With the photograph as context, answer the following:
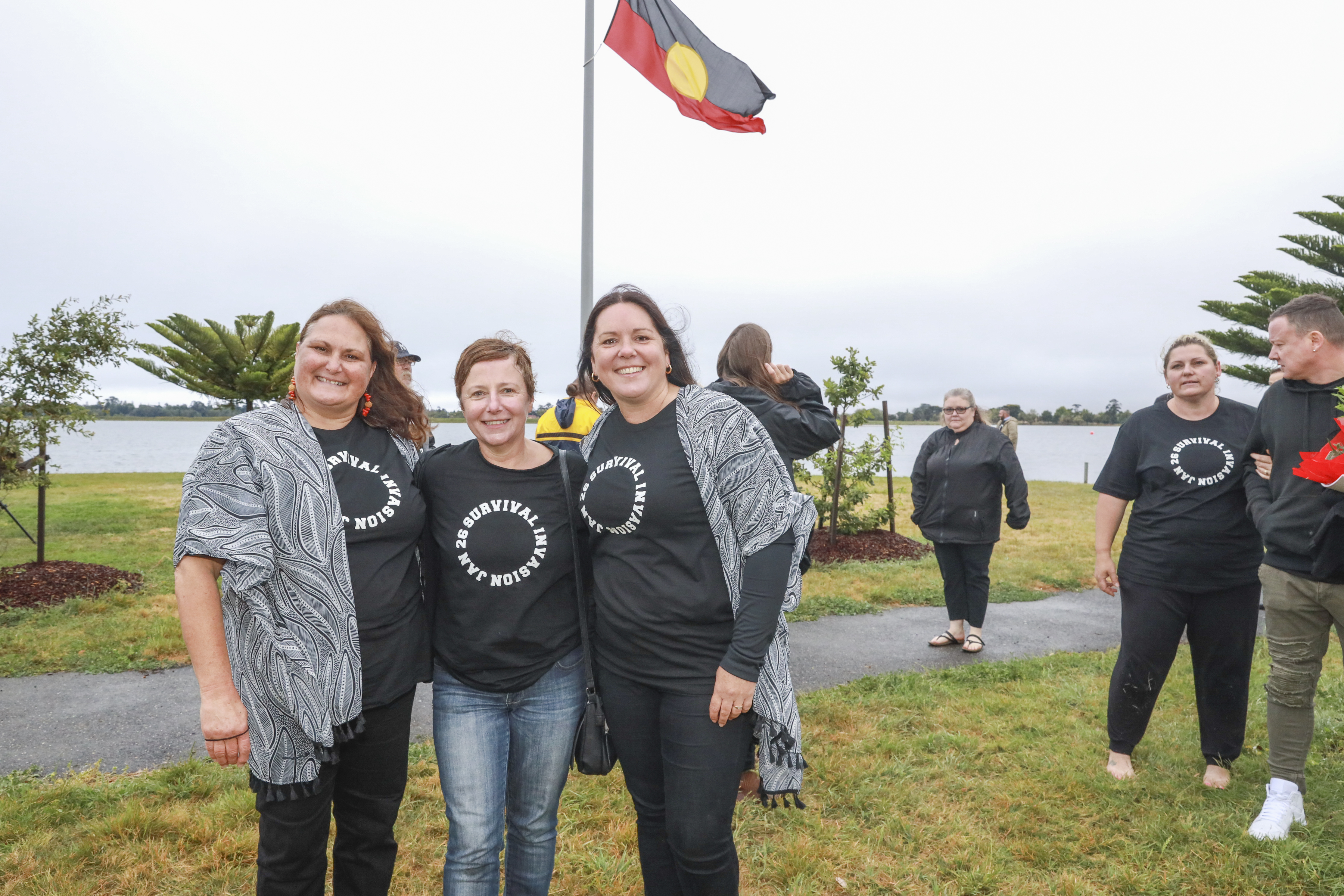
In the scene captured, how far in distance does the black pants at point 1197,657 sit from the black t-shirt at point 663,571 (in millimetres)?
2511

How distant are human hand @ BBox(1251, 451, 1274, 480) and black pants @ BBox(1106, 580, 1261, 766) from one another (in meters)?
0.55

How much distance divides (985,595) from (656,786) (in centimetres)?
445

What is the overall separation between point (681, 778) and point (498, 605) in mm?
700

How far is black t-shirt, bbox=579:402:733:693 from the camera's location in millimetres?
2045

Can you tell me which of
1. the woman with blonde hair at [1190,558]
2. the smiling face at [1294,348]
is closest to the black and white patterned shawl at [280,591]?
the woman with blonde hair at [1190,558]

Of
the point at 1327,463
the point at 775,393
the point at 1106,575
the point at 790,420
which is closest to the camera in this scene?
the point at 1327,463

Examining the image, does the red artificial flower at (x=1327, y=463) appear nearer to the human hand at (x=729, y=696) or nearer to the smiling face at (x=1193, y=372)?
the smiling face at (x=1193, y=372)

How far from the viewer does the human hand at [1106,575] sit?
374 cm

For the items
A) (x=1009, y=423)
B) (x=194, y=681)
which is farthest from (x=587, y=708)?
(x=1009, y=423)

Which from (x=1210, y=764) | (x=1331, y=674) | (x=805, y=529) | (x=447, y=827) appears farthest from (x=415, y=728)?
(x=1331, y=674)

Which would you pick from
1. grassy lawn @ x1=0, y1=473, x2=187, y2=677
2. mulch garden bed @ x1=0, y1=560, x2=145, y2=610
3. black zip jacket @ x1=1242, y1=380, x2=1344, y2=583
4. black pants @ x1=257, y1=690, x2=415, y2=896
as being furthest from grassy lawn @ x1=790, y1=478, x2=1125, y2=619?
mulch garden bed @ x1=0, y1=560, x2=145, y2=610

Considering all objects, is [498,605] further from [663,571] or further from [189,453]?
[189,453]

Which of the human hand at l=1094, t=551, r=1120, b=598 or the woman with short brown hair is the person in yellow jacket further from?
the human hand at l=1094, t=551, r=1120, b=598

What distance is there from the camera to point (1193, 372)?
3.38 meters
